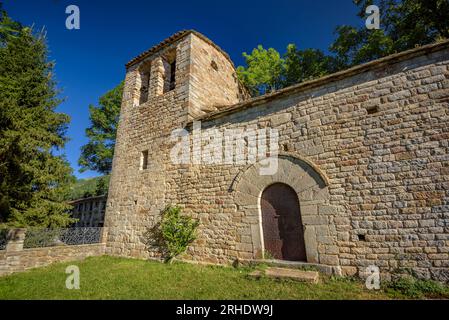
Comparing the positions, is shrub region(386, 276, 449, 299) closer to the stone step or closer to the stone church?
the stone church

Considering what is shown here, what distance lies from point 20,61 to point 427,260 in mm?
14324

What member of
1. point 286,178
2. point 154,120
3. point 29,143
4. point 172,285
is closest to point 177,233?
point 172,285

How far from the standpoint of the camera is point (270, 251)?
194 inches

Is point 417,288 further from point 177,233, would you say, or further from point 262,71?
point 262,71

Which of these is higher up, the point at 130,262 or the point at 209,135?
the point at 209,135

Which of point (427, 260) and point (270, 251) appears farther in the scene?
point (270, 251)

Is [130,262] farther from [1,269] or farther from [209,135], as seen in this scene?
[209,135]

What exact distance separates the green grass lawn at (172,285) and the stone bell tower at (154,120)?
1.75 m

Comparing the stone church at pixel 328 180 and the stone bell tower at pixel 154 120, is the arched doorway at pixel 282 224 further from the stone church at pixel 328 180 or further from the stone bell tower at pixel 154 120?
the stone bell tower at pixel 154 120

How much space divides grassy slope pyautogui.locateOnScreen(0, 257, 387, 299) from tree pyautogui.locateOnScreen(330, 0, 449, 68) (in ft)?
33.2

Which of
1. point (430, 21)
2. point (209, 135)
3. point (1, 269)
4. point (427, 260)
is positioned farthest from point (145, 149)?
point (430, 21)

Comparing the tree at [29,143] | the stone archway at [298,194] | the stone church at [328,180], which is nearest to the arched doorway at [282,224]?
the stone church at [328,180]
